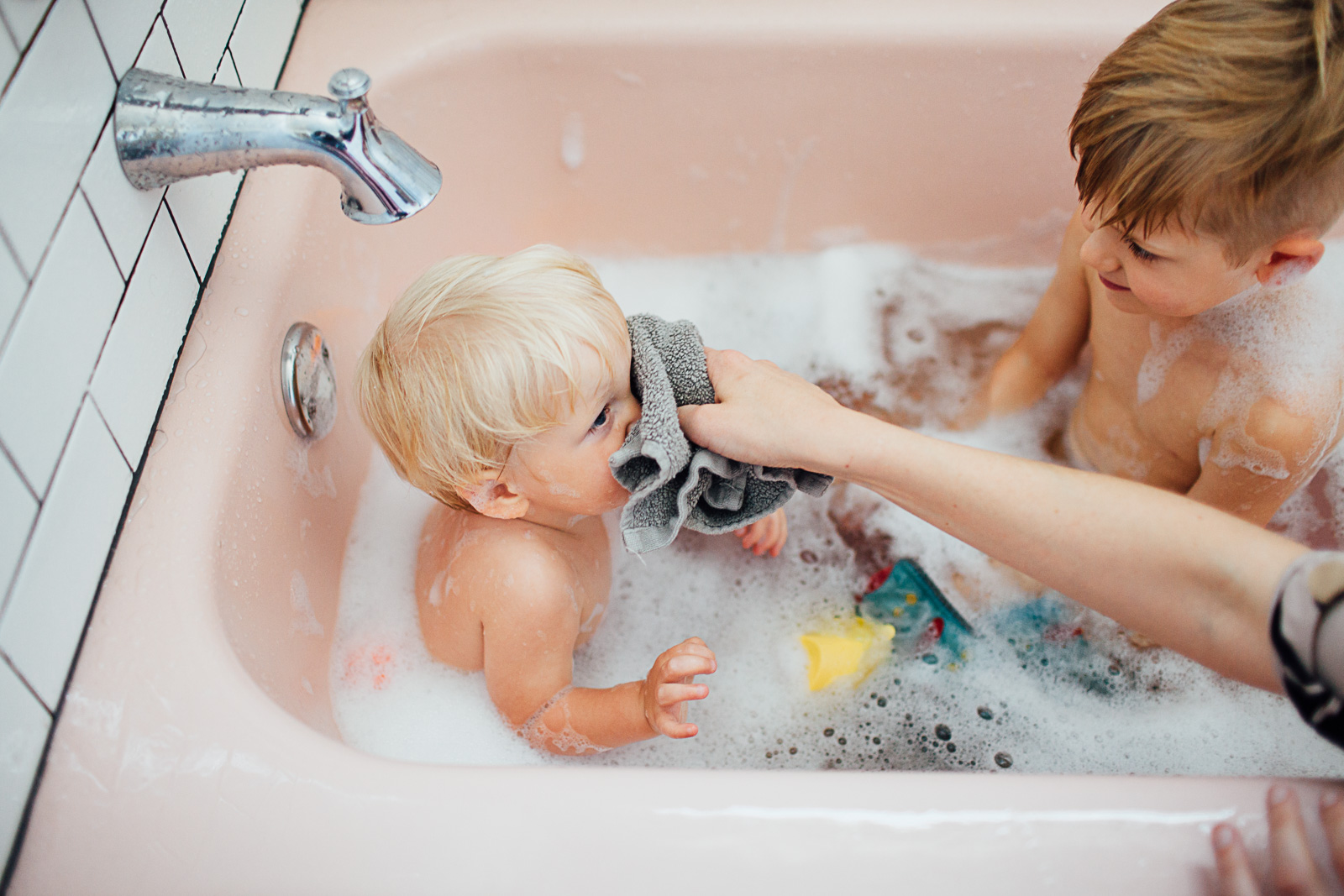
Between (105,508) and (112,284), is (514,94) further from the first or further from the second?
(105,508)

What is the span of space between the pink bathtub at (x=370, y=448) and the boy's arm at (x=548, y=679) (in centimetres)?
19

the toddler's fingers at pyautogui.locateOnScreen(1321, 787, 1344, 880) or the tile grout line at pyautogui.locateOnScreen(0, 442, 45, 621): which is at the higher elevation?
the tile grout line at pyautogui.locateOnScreen(0, 442, 45, 621)

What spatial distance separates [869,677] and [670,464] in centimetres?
45

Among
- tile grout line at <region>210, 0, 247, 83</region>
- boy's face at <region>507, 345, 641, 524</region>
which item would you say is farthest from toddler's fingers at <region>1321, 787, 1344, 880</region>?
tile grout line at <region>210, 0, 247, 83</region>

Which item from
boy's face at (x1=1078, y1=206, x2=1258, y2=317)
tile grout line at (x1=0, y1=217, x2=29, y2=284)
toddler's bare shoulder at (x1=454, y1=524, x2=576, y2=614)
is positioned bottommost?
toddler's bare shoulder at (x1=454, y1=524, x2=576, y2=614)

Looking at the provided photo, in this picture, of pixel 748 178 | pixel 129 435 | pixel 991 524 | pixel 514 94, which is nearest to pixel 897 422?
pixel 748 178

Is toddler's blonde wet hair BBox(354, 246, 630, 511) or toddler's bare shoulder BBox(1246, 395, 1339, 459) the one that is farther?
toddler's bare shoulder BBox(1246, 395, 1339, 459)

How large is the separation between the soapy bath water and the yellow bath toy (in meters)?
0.02

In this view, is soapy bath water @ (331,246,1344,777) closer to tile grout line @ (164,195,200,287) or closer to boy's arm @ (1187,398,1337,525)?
boy's arm @ (1187,398,1337,525)

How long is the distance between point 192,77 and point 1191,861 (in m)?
1.04

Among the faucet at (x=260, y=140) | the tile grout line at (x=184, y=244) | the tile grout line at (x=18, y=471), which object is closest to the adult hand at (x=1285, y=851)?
the faucet at (x=260, y=140)

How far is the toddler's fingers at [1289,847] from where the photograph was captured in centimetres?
54

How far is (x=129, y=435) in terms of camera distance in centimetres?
71

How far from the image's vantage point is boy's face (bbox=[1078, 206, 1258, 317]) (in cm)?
76
